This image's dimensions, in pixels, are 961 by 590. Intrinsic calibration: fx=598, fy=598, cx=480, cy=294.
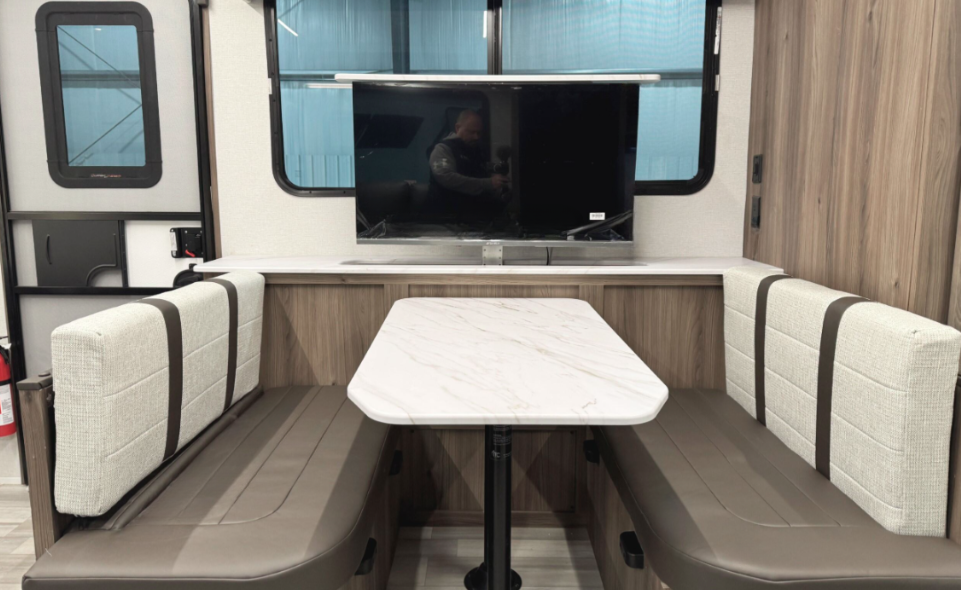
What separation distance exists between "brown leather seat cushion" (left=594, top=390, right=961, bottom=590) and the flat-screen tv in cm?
97

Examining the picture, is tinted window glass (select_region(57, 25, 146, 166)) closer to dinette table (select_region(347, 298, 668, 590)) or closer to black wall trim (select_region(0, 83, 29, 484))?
black wall trim (select_region(0, 83, 29, 484))

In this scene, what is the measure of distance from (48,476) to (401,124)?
162 centimetres

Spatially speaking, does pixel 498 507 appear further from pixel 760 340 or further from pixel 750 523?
pixel 760 340

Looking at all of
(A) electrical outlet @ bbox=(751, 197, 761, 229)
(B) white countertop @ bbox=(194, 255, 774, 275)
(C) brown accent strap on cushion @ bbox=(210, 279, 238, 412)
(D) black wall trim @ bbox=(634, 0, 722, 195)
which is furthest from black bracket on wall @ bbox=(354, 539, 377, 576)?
(A) electrical outlet @ bbox=(751, 197, 761, 229)

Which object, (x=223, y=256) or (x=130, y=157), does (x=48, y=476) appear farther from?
(x=130, y=157)

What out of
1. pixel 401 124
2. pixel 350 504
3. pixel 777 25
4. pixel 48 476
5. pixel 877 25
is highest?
pixel 777 25

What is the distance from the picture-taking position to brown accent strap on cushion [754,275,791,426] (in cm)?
188

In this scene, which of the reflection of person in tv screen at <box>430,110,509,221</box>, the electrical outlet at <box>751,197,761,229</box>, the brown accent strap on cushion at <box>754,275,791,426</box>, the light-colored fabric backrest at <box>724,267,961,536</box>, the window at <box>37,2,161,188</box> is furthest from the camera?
the window at <box>37,2,161,188</box>

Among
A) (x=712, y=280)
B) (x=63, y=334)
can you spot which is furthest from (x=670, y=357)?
(x=63, y=334)

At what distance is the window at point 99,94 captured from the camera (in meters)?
2.62

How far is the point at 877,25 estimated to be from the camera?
1657 millimetres

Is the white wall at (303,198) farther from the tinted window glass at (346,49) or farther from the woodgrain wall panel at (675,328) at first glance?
the woodgrain wall panel at (675,328)

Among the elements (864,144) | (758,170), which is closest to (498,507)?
(864,144)

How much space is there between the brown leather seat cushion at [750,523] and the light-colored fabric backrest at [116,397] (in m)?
1.22
